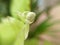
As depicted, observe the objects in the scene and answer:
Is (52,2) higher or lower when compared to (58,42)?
higher

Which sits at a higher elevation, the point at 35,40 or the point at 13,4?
the point at 13,4

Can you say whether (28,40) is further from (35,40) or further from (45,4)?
(45,4)

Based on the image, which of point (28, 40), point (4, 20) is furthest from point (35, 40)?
point (4, 20)

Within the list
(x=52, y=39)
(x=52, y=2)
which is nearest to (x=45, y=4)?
(x=52, y=2)

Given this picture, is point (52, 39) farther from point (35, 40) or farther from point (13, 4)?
point (13, 4)
